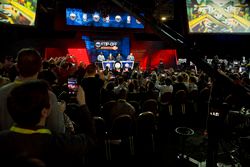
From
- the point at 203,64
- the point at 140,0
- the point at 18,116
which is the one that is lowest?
the point at 18,116

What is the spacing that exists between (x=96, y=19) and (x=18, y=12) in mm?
6832

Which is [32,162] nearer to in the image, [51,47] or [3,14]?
[3,14]

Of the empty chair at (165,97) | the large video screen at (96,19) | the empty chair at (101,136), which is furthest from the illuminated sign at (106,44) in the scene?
the empty chair at (101,136)

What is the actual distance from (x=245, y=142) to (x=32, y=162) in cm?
376

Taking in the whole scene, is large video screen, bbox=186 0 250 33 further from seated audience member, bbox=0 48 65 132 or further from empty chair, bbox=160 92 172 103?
seated audience member, bbox=0 48 65 132

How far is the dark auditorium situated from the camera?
1432 mm

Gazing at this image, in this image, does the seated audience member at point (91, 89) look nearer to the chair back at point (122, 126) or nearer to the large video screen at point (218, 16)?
the chair back at point (122, 126)

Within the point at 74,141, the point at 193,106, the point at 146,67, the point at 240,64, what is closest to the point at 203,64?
the point at 74,141

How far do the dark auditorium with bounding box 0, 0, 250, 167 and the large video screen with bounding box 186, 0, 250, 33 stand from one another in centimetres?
5

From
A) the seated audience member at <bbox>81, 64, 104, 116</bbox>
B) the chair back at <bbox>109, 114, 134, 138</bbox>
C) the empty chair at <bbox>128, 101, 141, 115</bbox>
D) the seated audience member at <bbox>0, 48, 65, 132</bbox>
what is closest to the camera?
the seated audience member at <bbox>0, 48, 65, 132</bbox>

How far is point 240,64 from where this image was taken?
1516 centimetres

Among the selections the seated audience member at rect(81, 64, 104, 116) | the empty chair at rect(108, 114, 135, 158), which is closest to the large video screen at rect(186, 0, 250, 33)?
the empty chair at rect(108, 114, 135, 158)

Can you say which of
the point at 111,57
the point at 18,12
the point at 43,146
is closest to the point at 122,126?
the point at 43,146

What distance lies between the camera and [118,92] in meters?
5.64
